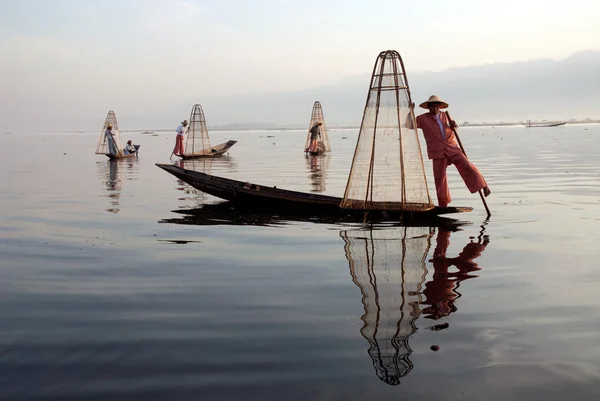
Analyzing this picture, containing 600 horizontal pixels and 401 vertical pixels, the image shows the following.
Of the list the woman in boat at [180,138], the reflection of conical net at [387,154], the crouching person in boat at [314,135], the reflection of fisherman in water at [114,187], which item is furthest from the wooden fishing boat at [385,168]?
the crouching person in boat at [314,135]

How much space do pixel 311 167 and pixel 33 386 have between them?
2076cm

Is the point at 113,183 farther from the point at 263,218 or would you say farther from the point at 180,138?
the point at 180,138

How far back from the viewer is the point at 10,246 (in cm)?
830

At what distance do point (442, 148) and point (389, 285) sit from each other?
4694mm

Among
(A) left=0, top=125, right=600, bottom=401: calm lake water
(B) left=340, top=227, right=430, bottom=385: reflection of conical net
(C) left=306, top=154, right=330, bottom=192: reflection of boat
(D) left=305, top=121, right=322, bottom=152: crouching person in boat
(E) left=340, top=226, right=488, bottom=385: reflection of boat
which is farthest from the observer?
(D) left=305, top=121, right=322, bottom=152: crouching person in boat

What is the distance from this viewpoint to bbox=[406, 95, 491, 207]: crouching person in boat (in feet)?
33.3

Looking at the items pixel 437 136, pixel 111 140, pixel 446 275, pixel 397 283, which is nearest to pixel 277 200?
pixel 437 136

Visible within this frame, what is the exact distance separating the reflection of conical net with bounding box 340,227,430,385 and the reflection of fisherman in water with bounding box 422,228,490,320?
12 cm

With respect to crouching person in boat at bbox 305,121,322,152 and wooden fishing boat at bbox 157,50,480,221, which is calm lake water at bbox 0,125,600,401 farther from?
crouching person in boat at bbox 305,121,322,152

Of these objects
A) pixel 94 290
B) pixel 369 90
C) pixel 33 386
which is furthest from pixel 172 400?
pixel 369 90

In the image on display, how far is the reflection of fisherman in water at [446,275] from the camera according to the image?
204 inches

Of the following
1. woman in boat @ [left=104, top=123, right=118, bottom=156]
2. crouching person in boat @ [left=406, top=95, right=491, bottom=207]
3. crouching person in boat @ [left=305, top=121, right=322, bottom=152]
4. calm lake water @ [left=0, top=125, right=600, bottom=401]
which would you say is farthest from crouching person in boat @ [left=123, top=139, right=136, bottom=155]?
crouching person in boat @ [left=406, top=95, right=491, bottom=207]

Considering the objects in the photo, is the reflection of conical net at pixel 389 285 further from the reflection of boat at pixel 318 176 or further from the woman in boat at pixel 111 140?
the woman in boat at pixel 111 140

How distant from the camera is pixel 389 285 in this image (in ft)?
19.8
